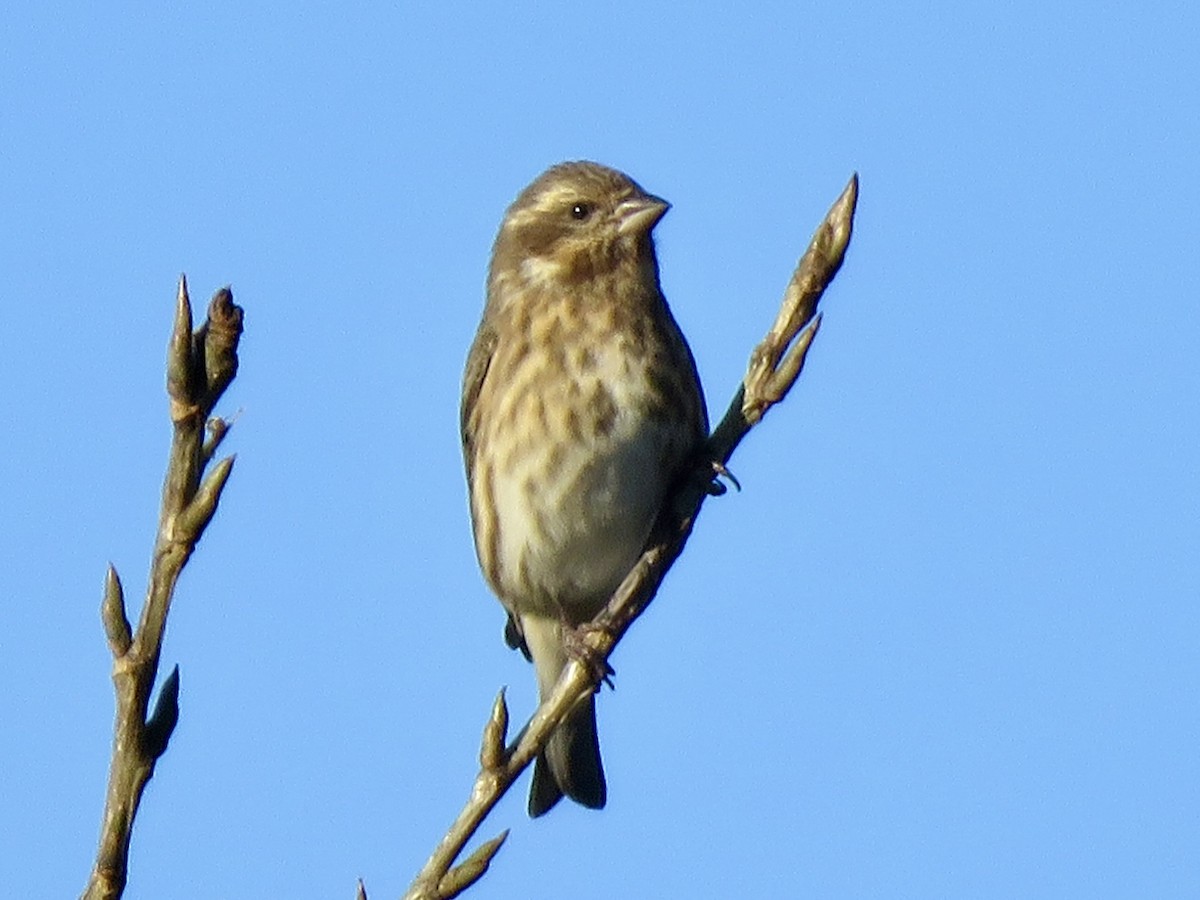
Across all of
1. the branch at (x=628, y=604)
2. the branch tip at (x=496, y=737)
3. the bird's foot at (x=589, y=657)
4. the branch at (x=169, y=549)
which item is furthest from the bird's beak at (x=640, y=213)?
the branch at (x=169, y=549)

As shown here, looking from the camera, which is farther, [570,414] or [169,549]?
[570,414]

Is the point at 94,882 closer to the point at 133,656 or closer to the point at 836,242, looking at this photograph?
the point at 133,656

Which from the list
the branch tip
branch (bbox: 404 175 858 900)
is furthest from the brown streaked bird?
the branch tip

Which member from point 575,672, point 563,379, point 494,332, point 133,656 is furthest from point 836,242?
point 494,332

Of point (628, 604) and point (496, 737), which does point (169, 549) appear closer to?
point (496, 737)

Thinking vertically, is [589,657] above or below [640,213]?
below

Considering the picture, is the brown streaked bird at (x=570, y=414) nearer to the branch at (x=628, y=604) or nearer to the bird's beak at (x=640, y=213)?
the bird's beak at (x=640, y=213)

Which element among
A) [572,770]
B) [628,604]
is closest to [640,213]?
[572,770]
